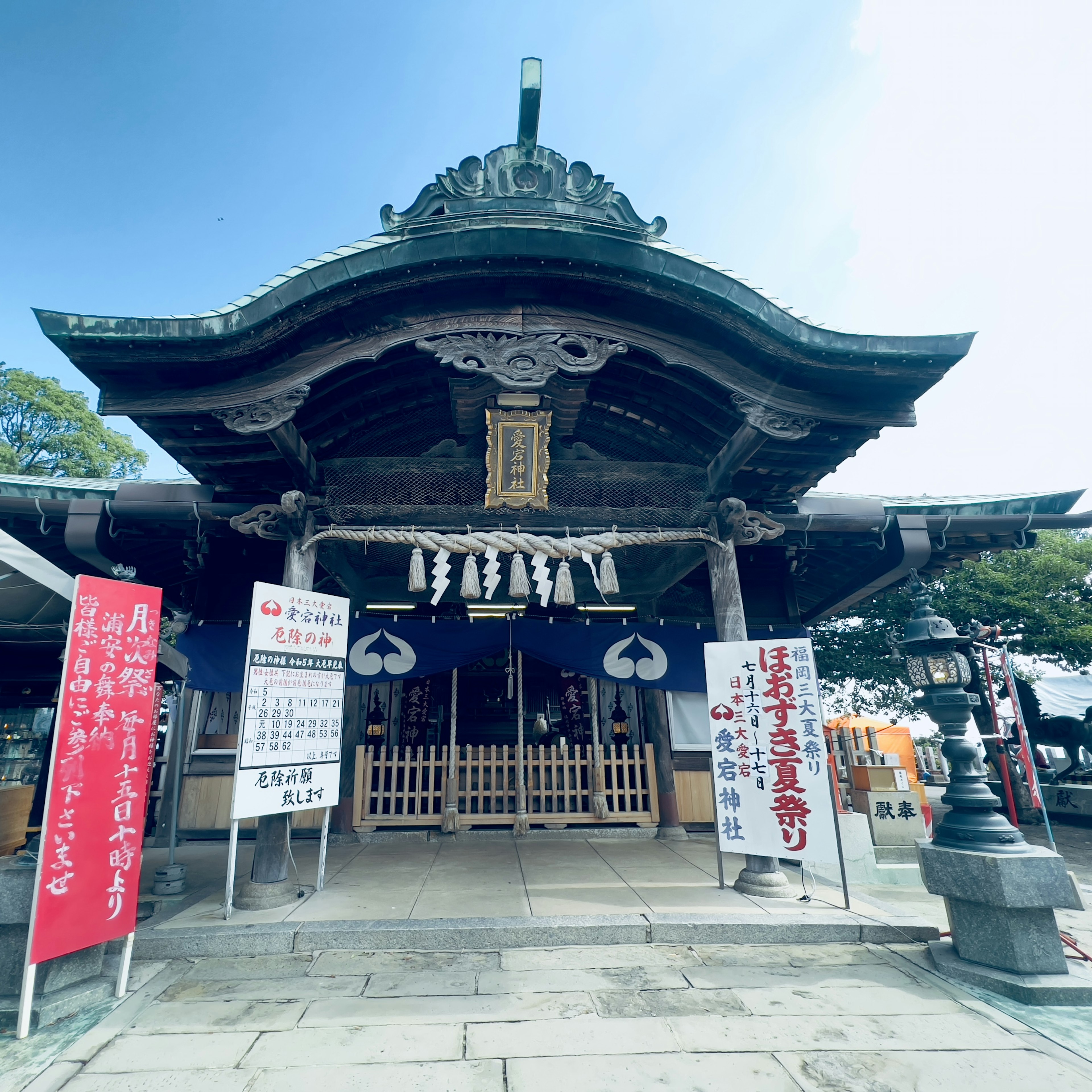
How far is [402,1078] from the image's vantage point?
121 inches

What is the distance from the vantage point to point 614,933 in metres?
4.82

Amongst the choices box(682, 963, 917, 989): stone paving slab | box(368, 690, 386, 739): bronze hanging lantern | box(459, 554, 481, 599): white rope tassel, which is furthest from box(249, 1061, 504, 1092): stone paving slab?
box(368, 690, 386, 739): bronze hanging lantern

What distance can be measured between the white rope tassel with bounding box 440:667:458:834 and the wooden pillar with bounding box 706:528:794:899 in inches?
141

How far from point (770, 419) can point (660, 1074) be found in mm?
5504

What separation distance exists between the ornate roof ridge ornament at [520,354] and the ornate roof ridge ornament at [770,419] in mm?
1398

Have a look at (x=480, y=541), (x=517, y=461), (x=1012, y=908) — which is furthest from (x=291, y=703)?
(x=1012, y=908)

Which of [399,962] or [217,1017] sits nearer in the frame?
[217,1017]

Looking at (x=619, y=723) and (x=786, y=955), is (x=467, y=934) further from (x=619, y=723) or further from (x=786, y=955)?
(x=619, y=723)

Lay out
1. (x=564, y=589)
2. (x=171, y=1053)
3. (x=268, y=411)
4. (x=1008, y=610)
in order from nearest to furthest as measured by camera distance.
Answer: (x=171, y=1053) → (x=268, y=411) → (x=564, y=589) → (x=1008, y=610)

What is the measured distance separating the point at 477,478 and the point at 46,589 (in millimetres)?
4307

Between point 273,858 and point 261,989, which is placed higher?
point 273,858

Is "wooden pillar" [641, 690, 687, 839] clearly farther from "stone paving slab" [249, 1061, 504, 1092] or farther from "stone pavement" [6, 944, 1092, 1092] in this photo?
"stone paving slab" [249, 1061, 504, 1092]

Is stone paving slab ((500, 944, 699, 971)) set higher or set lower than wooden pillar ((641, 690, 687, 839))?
lower

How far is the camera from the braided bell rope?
6691 millimetres
